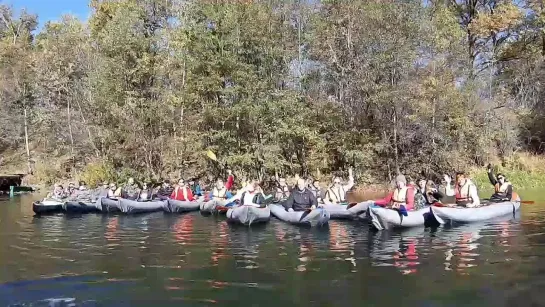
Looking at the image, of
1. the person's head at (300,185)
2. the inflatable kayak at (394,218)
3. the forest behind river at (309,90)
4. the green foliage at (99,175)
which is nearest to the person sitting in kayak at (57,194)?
the forest behind river at (309,90)

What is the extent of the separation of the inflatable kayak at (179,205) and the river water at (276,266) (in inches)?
154

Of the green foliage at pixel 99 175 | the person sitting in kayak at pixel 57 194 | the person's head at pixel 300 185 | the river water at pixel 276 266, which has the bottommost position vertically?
the river water at pixel 276 266

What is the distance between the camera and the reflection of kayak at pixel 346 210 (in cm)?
1452

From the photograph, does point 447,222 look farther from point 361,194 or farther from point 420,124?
point 420,124

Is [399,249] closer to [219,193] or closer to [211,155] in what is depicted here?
[219,193]

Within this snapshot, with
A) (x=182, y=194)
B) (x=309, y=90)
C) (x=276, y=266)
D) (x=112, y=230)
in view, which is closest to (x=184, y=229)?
(x=112, y=230)

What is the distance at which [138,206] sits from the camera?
1844 centimetres

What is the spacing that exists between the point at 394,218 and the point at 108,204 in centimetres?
1000

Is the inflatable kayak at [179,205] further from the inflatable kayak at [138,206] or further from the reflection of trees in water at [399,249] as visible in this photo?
the reflection of trees in water at [399,249]

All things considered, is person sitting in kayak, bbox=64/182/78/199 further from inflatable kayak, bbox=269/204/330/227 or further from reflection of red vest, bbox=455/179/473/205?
reflection of red vest, bbox=455/179/473/205

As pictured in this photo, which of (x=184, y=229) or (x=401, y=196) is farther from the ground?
(x=401, y=196)

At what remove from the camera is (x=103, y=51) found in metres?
27.9

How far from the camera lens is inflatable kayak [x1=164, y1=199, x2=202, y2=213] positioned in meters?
18.4

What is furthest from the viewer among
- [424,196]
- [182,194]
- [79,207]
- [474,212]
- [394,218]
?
[182,194]
